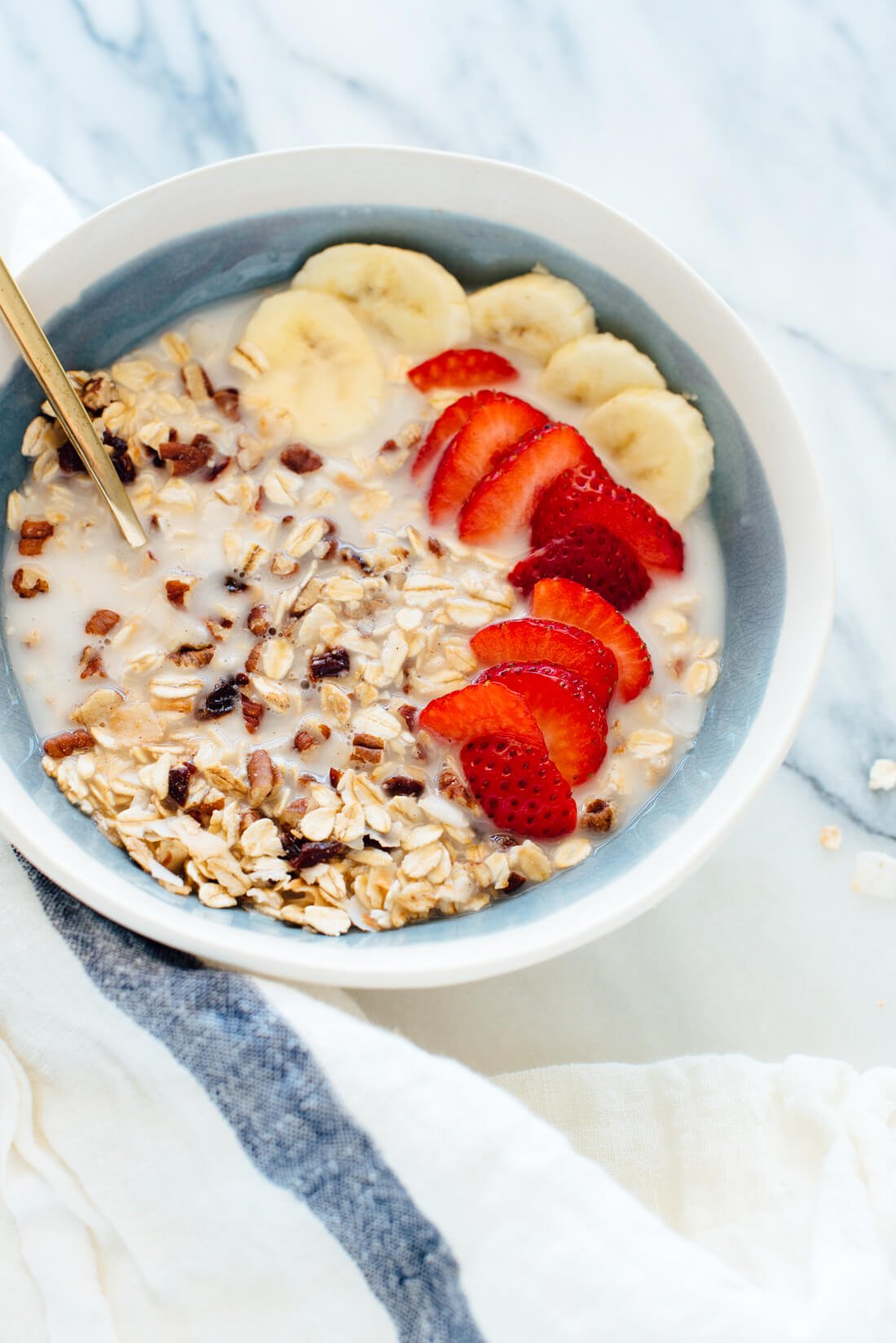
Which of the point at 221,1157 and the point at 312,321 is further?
the point at 312,321

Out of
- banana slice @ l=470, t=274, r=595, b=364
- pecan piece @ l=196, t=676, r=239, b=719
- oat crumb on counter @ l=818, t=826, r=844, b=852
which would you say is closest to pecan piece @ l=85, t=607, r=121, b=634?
pecan piece @ l=196, t=676, r=239, b=719

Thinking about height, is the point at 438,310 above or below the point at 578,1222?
above

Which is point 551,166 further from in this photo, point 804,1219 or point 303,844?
point 804,1219

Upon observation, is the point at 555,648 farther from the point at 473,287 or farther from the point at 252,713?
the point at 473,287

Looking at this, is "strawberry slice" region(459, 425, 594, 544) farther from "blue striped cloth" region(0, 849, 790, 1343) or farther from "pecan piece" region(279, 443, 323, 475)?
"blue striped cloth" region(0, 849, 790, 1343)

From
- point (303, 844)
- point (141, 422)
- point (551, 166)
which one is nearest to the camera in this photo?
point (303, 844)

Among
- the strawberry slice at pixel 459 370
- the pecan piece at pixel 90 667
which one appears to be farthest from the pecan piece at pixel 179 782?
the strawberry slice at pixel 459 370

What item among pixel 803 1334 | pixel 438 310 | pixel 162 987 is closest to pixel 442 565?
pixel 438 310

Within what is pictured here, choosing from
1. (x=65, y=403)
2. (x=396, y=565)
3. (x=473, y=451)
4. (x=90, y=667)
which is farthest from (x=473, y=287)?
(x=90, y=667)
